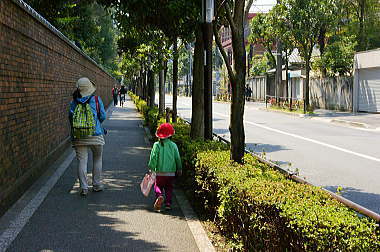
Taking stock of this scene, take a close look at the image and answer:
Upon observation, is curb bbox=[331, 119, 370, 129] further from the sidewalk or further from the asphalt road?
the sidewalk

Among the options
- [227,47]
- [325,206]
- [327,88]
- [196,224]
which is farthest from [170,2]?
[227,47]

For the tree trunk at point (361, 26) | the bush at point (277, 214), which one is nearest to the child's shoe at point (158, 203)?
the bush at point (277, 214)

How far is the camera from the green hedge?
128 inches

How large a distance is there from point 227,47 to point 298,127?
194 ft

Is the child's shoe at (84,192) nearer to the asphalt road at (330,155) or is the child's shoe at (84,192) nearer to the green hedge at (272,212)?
the green hedge at (272,212)

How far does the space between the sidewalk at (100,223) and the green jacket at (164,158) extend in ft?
1.84

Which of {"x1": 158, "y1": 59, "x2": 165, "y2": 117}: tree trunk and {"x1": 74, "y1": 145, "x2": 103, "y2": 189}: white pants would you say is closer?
{"x1": 74, "y1": 145, "x2": 103, "y2": 189}: white pants

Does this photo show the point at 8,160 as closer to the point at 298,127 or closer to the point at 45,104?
the point at 45,104

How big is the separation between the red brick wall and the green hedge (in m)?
2.52

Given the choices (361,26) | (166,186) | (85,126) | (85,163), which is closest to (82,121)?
(85,126)

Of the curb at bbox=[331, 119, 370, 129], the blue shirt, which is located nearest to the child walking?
the blue shirt

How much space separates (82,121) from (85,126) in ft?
0.28

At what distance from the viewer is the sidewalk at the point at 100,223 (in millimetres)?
5265

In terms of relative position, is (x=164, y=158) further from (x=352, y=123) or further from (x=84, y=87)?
(x=352, y=123)
